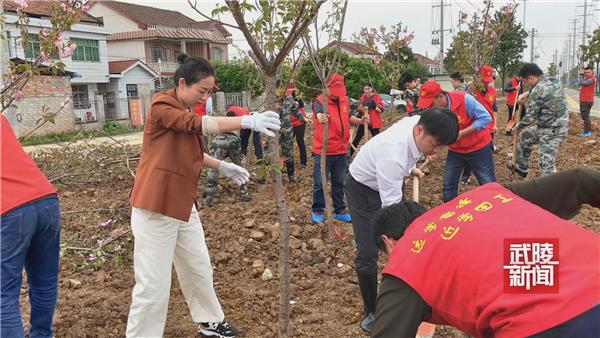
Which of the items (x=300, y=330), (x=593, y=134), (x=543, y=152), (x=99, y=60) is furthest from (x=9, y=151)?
(x=99, y=60)

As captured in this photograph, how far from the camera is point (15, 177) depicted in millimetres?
2082

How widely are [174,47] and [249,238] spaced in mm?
31821

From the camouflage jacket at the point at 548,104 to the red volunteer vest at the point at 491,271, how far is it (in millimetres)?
4233

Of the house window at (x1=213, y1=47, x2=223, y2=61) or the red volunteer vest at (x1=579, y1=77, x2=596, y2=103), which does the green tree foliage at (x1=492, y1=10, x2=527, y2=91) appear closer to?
the red volunteer vest at (x1=579, y1=77, x2=596, y2=103)

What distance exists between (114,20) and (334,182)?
110ft

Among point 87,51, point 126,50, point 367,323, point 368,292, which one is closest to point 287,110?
point 368,292

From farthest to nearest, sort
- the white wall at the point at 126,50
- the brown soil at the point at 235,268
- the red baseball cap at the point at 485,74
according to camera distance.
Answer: the white wall at the point at 126,50 < the red baseball cap at the point at 485,74 < the brown soil at the point at 235,268

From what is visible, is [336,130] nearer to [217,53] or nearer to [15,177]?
[15,177]

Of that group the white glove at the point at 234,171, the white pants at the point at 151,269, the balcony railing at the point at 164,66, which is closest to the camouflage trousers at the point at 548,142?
the white glove at the point at 234,171

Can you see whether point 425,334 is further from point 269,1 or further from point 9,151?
point 9,151

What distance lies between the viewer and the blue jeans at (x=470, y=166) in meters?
4.41

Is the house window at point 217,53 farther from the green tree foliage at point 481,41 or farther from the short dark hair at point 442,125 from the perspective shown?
the short dark hair at point 442,125

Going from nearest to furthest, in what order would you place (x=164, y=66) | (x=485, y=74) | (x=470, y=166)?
(x=470, y=166)
(x=485, y=74)
(x=164, y=66)

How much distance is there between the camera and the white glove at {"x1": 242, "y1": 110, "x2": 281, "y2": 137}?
6.59 feet
